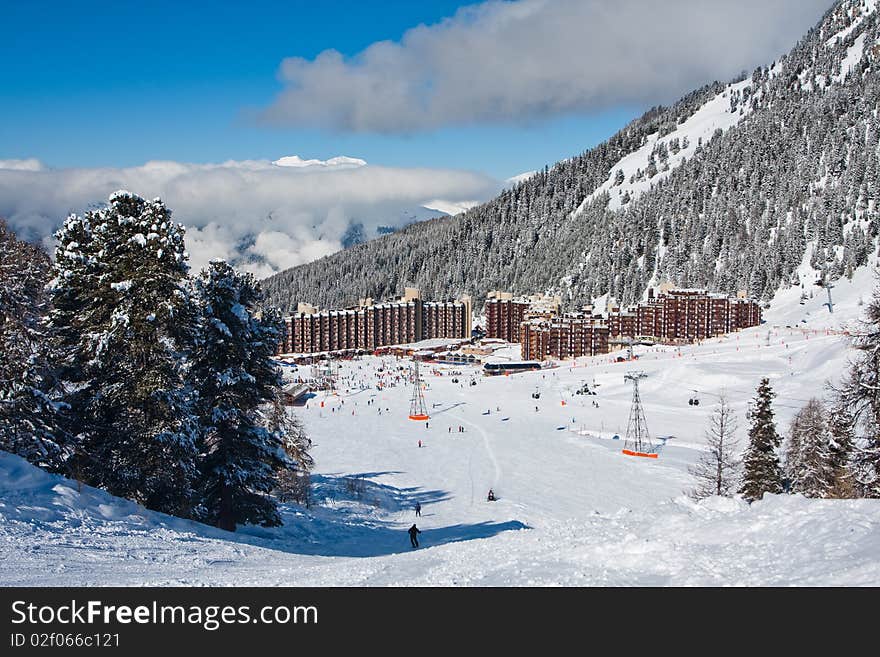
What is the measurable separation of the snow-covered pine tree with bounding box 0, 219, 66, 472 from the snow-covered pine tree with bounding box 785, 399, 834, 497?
90.2 feet

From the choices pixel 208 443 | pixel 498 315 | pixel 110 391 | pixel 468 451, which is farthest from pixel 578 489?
pixel 498 315

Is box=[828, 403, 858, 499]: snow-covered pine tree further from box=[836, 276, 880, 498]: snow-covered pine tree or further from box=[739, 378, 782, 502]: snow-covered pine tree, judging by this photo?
box=[739, 378, 782, 502]: snow-covered pine tree

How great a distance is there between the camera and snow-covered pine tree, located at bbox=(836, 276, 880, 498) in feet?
59.7

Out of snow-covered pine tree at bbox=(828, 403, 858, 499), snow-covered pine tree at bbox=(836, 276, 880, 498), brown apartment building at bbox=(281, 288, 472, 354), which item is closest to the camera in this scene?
snow-covered pine tree at bbox=(836, 276, 880, 498)

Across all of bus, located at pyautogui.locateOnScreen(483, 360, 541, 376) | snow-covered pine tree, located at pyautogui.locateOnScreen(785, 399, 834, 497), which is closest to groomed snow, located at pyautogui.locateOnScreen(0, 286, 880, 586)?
Answer: snow-covered pine tree, located at pyautogui.locateOnScreen(785, 399, 834, 497)

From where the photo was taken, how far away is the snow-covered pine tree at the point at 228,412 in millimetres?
21812

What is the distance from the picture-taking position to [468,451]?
5819 cm

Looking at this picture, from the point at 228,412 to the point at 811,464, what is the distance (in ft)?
85.0

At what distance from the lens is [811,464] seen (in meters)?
30.1

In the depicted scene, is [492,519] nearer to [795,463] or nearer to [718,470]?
[718,470]

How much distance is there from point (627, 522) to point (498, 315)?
16849 centimetres

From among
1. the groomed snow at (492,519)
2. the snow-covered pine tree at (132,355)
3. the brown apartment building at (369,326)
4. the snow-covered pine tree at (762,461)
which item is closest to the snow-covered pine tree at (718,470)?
the snow-covered pine tree at (762,461)

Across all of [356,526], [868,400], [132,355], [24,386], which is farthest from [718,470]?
[24,386]

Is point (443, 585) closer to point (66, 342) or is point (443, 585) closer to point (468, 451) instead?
point (66, 342)
